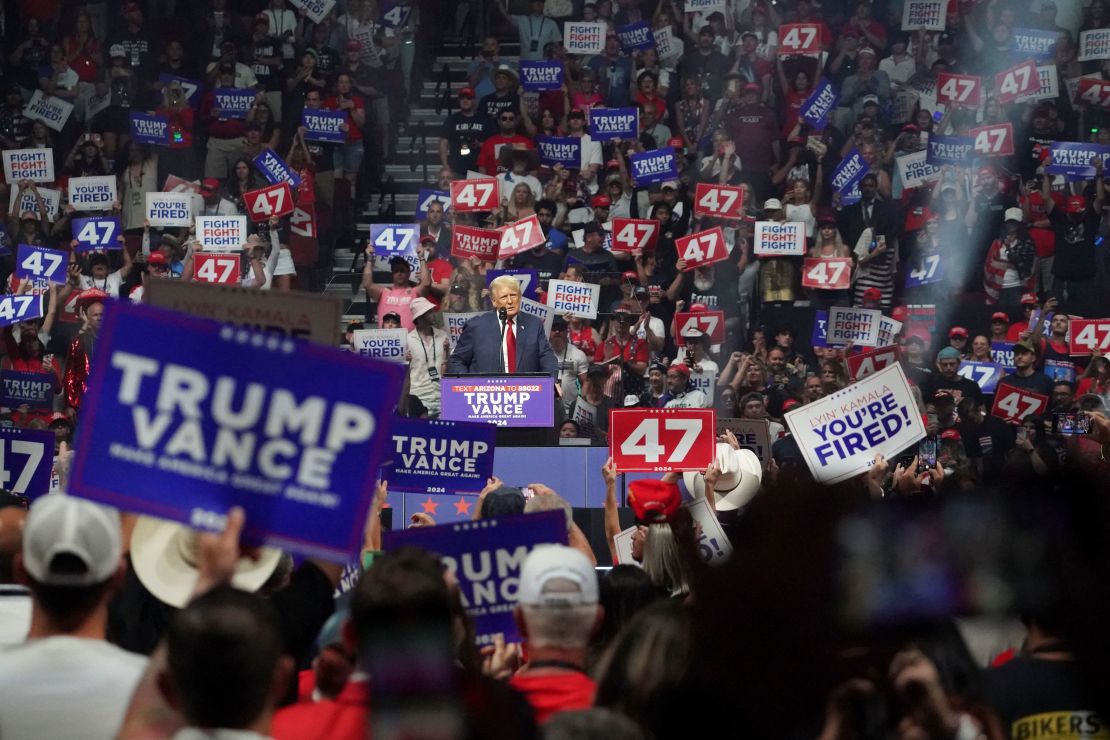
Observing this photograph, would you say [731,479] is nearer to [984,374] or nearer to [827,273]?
[984,374]

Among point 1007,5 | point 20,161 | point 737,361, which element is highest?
point 1007,5

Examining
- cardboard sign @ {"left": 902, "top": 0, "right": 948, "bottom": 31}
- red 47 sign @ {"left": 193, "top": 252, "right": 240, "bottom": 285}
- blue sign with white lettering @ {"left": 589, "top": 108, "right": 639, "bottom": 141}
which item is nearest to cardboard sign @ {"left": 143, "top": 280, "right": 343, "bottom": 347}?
red 47 sign @ {"left": 193, "top": 252, "right": 240, "bottom": 285}

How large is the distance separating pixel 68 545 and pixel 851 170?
16.4 metres

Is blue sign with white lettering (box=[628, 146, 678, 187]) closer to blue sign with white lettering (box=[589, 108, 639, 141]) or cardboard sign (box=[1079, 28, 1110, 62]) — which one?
blue sign with white lettering (box=[589, 108, 639, 141])

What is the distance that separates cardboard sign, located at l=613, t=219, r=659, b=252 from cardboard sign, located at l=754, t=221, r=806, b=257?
110 cm

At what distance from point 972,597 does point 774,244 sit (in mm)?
15386

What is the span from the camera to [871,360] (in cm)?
1476

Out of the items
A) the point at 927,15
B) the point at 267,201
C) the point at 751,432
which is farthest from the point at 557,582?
the point at 927,15

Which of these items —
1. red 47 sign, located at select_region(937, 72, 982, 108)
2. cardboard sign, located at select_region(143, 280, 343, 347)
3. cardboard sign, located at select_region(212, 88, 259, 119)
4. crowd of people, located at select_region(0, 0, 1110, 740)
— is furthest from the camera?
red 47 sign, located at select_region(937, 72, 982, 108)

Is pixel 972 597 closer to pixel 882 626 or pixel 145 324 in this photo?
pixel 882 626

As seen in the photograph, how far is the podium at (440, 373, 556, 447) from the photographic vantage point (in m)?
12.1

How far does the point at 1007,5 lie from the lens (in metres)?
21.0

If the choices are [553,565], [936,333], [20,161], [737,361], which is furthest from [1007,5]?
[553,565]

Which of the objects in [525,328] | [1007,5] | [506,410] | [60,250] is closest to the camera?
[506,410]
